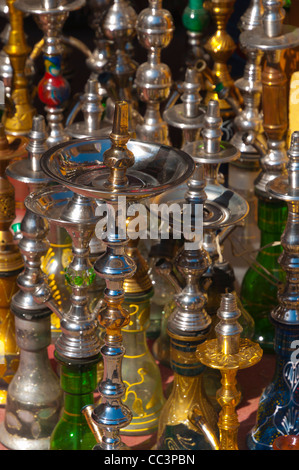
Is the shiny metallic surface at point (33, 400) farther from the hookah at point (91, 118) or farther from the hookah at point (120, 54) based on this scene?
the hookah at point (120, 54)

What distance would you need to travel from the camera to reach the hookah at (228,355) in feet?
4.34

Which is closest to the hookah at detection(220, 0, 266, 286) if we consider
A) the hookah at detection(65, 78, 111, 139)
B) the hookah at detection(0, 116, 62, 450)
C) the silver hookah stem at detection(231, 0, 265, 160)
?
the silver hookah stem at detection(231, 0, 265, 160)

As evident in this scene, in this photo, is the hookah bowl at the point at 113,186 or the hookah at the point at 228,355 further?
the hookah at the point at 228,355

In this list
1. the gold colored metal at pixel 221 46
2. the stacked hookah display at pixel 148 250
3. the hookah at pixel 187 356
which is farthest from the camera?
the gold colored metal at pixel 221 46

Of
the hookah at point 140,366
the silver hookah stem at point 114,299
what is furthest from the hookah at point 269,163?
the silver hookah stem at point 114,299

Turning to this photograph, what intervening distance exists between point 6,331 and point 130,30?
0.52m

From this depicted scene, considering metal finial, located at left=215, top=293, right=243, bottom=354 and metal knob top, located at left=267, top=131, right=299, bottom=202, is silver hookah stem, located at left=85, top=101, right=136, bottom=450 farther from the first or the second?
metal knob top, located at left=267, top=131, right=299, bottom=202

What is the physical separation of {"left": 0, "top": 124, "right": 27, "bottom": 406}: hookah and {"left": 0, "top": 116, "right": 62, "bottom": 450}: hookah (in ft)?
0.14

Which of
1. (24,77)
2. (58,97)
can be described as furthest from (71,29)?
(58,97)

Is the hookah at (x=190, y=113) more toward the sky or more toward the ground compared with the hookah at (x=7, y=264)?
more toward the sky

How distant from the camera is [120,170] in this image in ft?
4.01

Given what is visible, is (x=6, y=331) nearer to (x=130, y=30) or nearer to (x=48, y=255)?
(x=48, y=255)

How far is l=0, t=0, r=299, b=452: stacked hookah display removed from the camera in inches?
51.5

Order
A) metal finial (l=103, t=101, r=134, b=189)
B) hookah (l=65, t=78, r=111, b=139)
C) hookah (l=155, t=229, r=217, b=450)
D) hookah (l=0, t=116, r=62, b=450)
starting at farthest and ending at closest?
hookah (l=65, t=78, r=111, b=139)
hookah (l=0, t=116, r=62, b=450)
hookah (l=155, t=229, r=217, b=450)
metal finial (l=103, t=101, r=134, b=189)
